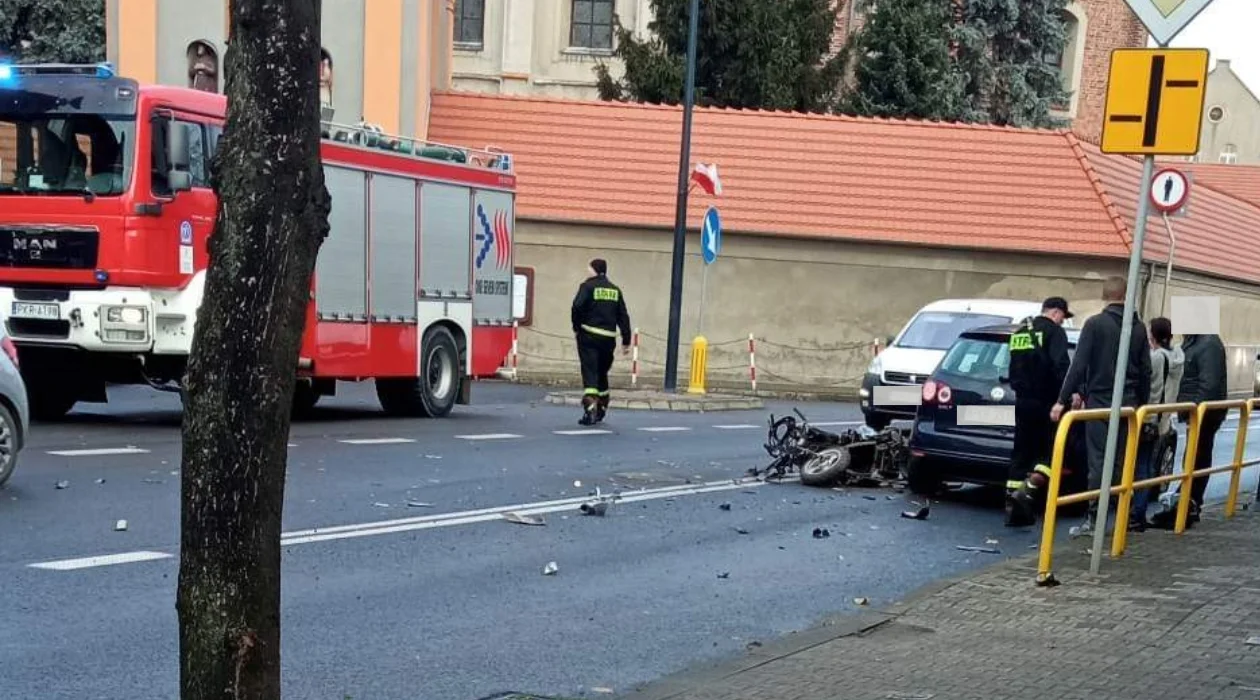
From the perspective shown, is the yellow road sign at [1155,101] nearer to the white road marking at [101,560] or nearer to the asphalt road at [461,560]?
the asphalt road at [461,560]

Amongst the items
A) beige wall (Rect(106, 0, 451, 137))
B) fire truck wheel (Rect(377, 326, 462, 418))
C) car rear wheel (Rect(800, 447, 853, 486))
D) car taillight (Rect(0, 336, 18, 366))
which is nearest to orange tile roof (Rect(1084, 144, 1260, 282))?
beige wall (Rect(106, 0, 451, 137))

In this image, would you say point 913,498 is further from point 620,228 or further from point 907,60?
point 907,60

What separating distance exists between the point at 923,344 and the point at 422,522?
33.6ft

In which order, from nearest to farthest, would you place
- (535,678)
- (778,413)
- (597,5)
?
(535,678) → (778,413) → (597,5)

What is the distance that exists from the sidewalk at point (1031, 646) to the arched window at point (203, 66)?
26.5 m

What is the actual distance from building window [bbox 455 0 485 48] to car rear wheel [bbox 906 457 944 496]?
3774 centimetres

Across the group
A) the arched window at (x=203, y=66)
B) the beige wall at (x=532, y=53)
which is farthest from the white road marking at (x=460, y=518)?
the beige wall at (x=532, y=53)

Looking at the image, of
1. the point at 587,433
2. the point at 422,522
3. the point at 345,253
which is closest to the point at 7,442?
the point at 422,522

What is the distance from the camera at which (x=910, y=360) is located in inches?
745

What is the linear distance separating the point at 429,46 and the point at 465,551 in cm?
2575

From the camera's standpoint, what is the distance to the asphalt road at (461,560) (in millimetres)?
6754

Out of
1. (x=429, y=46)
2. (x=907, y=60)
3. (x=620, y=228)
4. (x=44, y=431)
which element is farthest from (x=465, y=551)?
(x=907, y=60)

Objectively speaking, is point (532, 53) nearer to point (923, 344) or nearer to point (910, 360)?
point (923, 344)

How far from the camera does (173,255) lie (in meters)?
15.4
